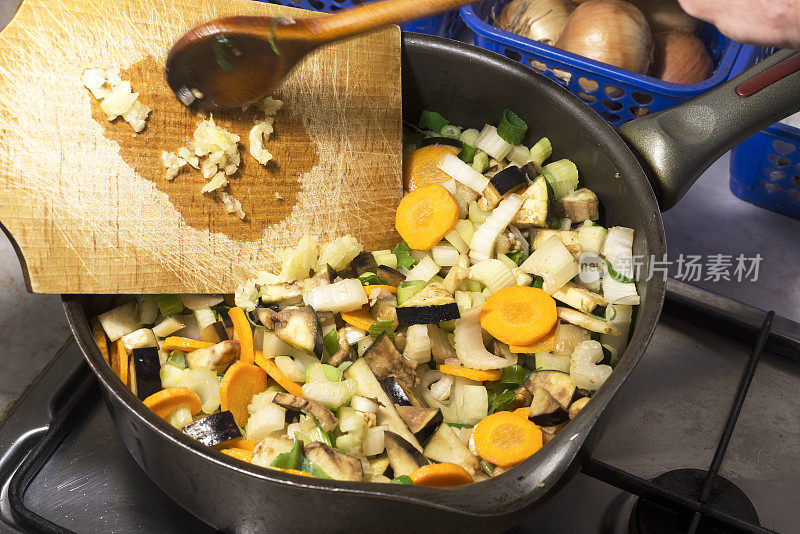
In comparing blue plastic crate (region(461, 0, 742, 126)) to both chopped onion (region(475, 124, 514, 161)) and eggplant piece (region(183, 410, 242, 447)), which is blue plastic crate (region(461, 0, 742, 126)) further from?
eggplant piece (region(183, 410, 242, 447))

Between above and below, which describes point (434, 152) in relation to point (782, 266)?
above

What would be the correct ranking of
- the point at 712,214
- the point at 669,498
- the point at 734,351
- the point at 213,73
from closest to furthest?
the point at 669,498
the point at 213,73
the point at 734,351
the point at 712,214

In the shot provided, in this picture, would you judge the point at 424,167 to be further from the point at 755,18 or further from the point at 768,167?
the point at 768,167

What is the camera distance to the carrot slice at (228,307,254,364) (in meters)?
1.33

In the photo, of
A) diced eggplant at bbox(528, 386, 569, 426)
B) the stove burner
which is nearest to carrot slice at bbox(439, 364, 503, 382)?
diced eggplant at bbox(528, 386, 569, 426)

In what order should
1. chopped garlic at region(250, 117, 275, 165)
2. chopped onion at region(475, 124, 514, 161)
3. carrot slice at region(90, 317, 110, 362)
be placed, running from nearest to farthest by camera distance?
carrot slice at region(90, 317, 110, 362) → chopped garlic at region(250, 117, 275, 165) → chopped onion at region(475, 124, 514, 161)

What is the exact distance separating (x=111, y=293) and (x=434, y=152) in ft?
2.57

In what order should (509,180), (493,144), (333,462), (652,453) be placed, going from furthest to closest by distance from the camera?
(493,144) < (509,180) < (652,453) < (333,462)

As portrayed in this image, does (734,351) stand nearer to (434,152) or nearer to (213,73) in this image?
(434,152)

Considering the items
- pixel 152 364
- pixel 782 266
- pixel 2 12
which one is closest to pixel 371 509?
pixel 152 364

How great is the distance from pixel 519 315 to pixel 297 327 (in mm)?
421

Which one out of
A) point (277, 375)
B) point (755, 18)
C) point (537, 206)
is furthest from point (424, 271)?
point (755, 18)

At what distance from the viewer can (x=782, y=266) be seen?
1.93 meters

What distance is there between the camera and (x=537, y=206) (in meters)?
1.48
